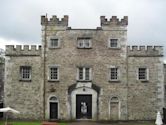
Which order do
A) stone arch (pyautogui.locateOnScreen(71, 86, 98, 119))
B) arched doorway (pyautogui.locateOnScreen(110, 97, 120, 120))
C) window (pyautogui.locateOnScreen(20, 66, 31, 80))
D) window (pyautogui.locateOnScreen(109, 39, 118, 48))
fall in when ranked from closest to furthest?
arched doorway (pyautogui.locateOnScreen(110, 97, 120, 120)) < stone arch (pyautogui.locateOnScreen(71, 86, 98, 119)) < window (pyautogui.locateOnScreen(109, 39, 118, 48)) < window (pyautogui.locateOnScreen(20, 66, 31, 80))

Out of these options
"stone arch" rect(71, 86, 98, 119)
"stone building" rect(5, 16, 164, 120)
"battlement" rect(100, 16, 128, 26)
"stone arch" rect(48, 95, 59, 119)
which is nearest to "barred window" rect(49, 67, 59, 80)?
"stone building" rect(5, 16, 164, 120)

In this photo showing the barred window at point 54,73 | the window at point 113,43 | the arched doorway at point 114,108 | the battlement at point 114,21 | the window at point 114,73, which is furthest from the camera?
the battlement at point 114,21

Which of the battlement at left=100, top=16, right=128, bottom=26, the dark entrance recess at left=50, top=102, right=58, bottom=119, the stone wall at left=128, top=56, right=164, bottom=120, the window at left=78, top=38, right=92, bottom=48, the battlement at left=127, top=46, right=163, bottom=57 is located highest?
the battlement at left=100, top=16, right=128, bottom=26

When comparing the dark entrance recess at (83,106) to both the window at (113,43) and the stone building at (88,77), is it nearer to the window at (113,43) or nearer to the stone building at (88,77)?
the stone building at (88,77)

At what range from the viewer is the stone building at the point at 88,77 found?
44.9 m

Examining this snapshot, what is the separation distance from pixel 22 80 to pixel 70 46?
605 cm

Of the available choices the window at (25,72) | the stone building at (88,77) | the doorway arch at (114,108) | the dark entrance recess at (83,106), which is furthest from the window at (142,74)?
the window at (25,72)

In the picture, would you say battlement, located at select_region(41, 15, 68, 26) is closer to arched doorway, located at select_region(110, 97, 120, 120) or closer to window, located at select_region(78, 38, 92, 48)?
window, located at select_region(78, 38, 92, 48)

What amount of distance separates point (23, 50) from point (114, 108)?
11.1m

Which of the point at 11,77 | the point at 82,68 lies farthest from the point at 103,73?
the point at 11,77

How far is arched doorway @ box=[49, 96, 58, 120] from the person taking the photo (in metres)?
45.0

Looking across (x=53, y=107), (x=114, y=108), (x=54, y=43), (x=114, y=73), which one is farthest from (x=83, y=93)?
(x=54, y=43)

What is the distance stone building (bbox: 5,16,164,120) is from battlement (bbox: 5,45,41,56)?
0.34 feet

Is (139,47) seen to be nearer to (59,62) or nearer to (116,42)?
(116,42)
